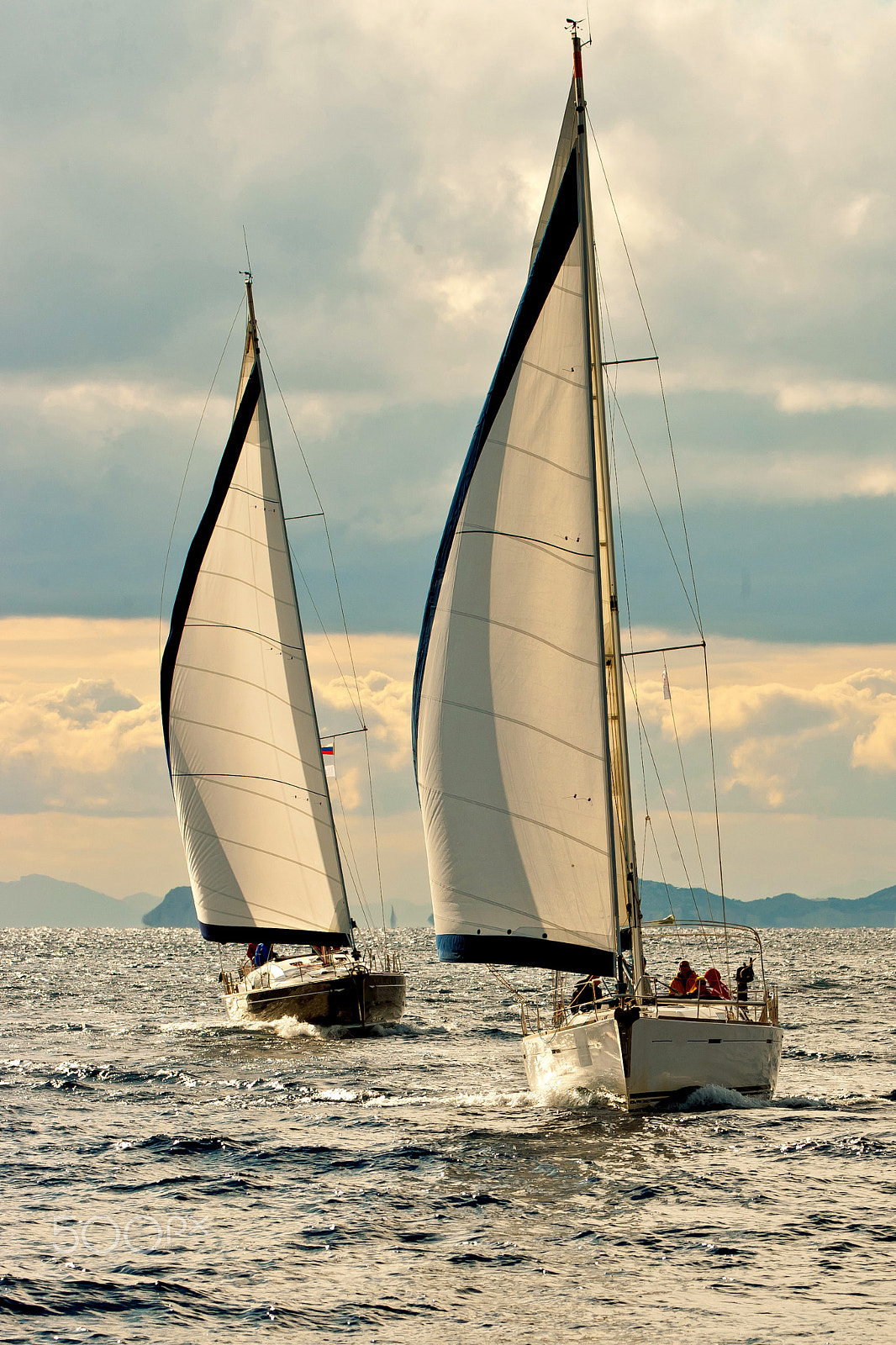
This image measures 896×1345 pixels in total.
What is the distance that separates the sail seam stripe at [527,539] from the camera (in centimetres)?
1953

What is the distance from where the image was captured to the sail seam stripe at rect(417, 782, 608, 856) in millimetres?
19203

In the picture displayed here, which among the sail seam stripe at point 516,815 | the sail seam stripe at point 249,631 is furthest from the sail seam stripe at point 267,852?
the sail seam stripe at point 516,815

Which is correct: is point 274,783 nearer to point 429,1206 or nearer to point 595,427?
point 595,427

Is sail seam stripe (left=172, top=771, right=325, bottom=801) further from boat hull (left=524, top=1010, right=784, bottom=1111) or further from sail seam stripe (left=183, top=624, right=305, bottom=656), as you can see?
boat hull (left=524, top=1010, right=784, bottom=1111)

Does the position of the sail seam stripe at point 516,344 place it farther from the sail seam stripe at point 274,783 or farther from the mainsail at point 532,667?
the sail seam stripe at point 274,783

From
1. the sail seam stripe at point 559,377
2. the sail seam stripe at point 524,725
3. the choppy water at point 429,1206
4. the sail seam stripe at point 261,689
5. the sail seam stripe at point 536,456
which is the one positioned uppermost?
the sail seam stripe at point 559,377

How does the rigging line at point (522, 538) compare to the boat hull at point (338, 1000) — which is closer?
the rigging line at point (522, 538)

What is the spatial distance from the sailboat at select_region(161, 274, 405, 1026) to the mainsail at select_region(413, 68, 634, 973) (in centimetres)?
1309

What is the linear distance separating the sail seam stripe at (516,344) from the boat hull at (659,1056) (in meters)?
5.15

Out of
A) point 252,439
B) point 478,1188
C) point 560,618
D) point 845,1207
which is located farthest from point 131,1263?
point 252,439

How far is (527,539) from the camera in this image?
65.0ft

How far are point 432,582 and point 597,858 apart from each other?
4.58 m

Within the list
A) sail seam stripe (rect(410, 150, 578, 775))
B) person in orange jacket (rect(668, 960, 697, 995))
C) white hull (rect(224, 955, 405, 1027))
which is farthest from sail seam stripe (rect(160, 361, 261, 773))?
person in orange jacket (rect(668, 960, 697, 995))

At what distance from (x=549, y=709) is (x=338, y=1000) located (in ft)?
46.4
